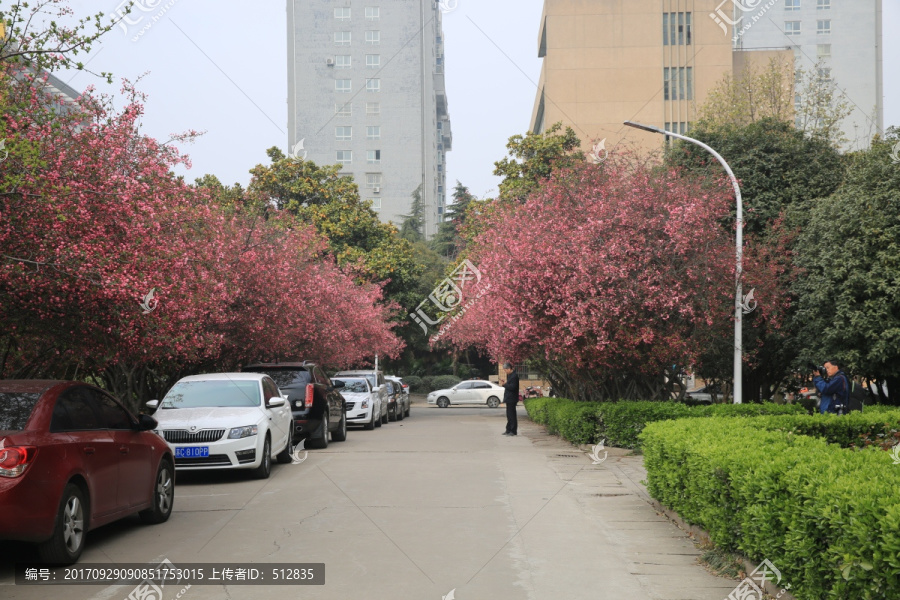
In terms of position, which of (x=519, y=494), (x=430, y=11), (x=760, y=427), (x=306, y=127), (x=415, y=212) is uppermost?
(x=430, y=11)

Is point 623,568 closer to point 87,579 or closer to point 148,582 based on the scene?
point 148,582

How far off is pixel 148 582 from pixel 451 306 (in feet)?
123

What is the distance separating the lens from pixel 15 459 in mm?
6926

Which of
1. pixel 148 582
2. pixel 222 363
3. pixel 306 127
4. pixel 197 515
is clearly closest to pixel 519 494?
pixel 197 515

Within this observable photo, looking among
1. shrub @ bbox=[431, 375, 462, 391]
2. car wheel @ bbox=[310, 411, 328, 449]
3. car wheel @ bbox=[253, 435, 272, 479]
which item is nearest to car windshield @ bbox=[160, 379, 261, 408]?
car wheel @ bbox=[253, 435, 272, 479]

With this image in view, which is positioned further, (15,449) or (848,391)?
(848,391)

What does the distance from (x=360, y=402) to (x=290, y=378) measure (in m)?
7.62

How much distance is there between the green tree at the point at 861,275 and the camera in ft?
62.1

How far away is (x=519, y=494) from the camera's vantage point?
12.1m

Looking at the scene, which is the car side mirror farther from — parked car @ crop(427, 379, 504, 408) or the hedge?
parked car @ crop(427, 379, 504, 408)

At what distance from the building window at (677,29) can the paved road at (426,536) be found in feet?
173

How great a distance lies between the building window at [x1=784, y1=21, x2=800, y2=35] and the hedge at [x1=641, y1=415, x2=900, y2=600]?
89.6 metres

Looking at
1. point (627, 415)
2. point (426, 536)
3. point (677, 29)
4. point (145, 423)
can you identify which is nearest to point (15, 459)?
point (145, 423)

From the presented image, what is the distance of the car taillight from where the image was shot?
6875mm
